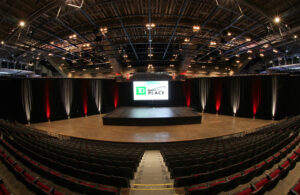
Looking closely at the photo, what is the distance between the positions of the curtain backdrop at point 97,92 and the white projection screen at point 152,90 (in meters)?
4.56

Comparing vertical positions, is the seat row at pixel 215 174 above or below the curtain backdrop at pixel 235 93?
below

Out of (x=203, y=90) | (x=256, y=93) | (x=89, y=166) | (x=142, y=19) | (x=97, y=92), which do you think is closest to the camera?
(x=89, y=166)

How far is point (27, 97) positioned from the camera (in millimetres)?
11234

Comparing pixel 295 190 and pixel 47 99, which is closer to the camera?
pixel 295 190

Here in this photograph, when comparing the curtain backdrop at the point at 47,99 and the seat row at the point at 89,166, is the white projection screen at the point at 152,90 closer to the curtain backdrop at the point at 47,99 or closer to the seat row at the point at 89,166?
→ the curtain backdrop at the point at 47,99

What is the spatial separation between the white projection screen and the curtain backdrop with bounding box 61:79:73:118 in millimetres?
6952

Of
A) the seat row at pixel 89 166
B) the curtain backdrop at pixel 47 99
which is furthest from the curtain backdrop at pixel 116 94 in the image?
the seat row at pixel 89 166

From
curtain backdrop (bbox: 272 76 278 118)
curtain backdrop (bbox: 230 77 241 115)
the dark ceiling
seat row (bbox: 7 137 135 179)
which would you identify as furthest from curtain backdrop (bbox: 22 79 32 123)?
curtain backdrop (bbox: 272 76 278 118)

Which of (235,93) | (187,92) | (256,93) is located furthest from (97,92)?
(256,93)

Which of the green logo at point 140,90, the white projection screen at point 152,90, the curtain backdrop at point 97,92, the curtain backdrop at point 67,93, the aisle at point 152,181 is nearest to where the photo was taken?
the aisle at point 152,181

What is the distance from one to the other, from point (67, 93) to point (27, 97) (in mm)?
3078

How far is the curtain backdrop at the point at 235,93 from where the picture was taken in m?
12.7

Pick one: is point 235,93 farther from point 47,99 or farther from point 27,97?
point 27,97

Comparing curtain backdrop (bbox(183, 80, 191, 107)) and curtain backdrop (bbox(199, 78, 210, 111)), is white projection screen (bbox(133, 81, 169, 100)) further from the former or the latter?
curtain backdrop (bbox(199, 78, 210, 111))
